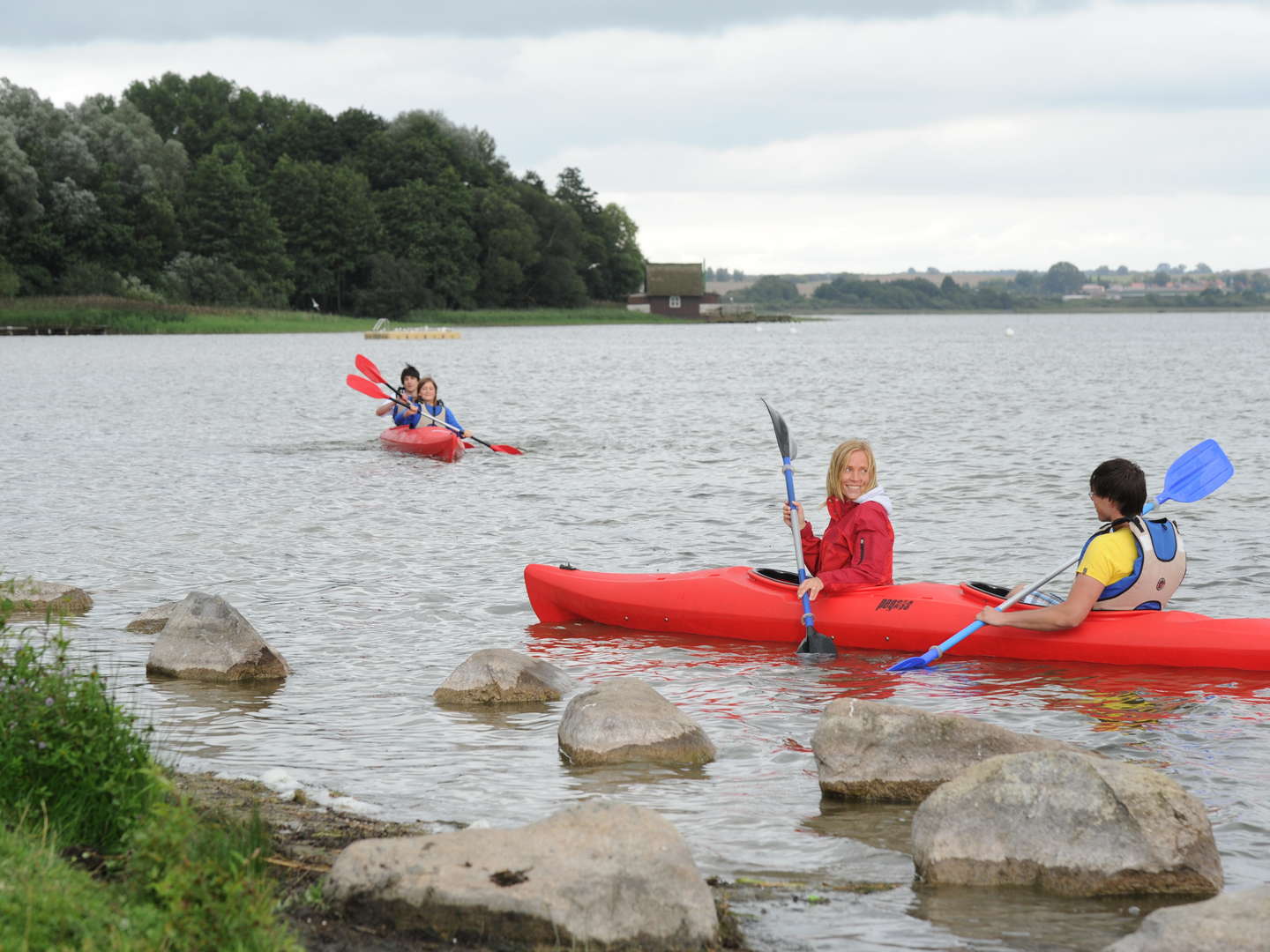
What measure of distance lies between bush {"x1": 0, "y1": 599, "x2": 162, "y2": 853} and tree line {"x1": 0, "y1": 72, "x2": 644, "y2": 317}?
6187cm

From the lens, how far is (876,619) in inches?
283

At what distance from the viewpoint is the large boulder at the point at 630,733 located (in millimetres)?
5219

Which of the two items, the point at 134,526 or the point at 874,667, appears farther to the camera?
the point at 134,526

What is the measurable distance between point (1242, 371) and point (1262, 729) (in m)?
37.8

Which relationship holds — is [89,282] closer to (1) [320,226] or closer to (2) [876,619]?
(1) [320,226]

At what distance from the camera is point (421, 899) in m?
3.33

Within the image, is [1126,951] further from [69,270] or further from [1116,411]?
[69,270]

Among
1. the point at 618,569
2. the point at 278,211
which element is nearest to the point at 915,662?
the point at 618,569

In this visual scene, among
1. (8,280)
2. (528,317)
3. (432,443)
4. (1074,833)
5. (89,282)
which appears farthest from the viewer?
(528,317)

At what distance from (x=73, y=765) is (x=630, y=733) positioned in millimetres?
2116

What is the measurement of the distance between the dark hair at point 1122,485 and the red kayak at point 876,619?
73 centimetres

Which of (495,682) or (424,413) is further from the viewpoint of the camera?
(424,413)

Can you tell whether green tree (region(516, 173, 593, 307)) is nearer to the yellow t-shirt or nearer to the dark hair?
the yellow t-shirt

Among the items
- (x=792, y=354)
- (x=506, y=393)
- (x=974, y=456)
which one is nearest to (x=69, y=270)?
(x=792, y=354)
